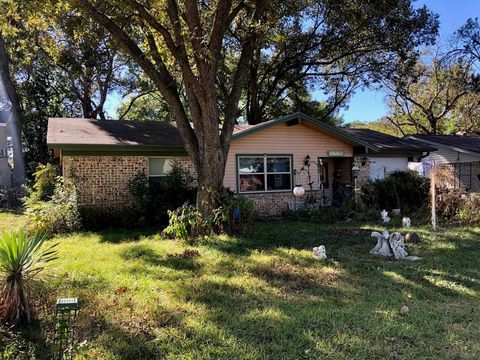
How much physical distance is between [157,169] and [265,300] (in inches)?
337

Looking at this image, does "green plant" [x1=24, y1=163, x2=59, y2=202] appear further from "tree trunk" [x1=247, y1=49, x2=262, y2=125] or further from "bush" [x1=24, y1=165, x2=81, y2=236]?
"tree trunk" [x1=247, y1=49, x2=262, y2=125]

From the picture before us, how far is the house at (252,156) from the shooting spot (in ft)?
39.1

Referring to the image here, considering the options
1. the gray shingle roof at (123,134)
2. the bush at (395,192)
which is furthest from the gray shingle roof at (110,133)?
the bush at (395,192)

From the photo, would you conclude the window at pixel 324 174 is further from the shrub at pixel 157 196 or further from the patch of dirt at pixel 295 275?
the patch of dirt at pixel 295 275

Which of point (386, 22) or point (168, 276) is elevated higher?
point (386, 22)

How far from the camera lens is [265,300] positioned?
16.8 ft

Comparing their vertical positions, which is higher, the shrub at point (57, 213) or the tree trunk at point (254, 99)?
the tree trunk at point (254, 99)

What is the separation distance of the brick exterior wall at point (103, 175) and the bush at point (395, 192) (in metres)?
7.88

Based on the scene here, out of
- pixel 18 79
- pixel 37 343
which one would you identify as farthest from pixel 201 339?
pixel 18 79

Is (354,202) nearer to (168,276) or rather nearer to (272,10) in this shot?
(272,10)

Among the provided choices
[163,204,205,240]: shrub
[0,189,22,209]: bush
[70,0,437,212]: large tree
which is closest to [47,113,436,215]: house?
[70,0,437,212]: large tree

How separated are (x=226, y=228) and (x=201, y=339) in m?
5.70

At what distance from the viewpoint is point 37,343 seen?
389cm

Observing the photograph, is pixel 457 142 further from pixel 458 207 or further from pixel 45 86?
pixel 45 86
